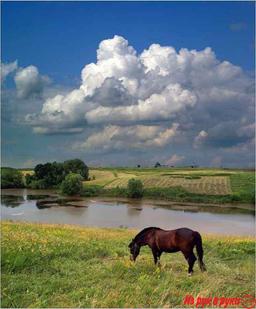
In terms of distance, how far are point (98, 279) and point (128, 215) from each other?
41.7m

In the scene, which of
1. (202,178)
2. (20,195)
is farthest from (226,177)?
(20,195)

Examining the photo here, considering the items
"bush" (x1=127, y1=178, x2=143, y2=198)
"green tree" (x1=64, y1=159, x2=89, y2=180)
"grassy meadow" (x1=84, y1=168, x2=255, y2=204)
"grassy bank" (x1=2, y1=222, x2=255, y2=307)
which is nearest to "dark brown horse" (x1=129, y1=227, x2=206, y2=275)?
"grassy bank" (x1=2, y1=222, x2=255, y2=307)

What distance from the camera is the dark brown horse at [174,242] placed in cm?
783

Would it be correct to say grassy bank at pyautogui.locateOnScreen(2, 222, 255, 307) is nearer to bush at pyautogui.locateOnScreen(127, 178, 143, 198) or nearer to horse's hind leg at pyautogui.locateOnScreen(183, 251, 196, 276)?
horse's hind leg at pyautogui.locateOnScreen(183, 251, 196, 276)

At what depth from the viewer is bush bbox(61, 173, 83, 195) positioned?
228 feet

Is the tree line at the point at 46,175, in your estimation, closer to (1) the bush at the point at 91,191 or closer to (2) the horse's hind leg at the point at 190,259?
(1) the bush at the point at 91,191

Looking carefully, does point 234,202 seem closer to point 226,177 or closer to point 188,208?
point 188,208

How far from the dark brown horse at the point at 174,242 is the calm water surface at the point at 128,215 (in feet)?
96.3

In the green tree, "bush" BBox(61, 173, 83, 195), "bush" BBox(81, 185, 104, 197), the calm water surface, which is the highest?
the green tree

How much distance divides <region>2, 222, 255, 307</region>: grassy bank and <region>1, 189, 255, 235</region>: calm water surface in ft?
92.2

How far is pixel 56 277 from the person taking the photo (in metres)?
8.59

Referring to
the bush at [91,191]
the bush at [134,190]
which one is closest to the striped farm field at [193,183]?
the bush at [91,191]

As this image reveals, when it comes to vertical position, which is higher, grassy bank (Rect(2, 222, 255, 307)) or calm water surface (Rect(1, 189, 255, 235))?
grassy bank (Rect(2, 222, 255, 307))

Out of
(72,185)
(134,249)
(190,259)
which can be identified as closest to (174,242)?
(190,259)
